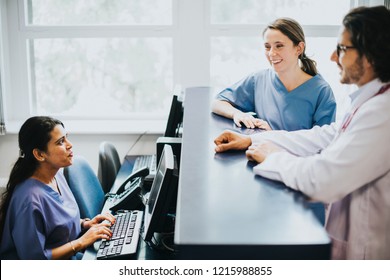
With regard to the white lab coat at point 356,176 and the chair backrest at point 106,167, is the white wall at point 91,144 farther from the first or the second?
the white lab coat at point 356,176

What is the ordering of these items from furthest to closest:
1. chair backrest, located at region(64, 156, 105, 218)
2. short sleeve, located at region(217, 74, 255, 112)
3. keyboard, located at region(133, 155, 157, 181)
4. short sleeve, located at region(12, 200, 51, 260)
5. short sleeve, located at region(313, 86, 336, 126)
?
keyboard, located at region(133, 155, 157, 181) → chair backrest, located at region(64, 156, 105, 218) → short sleeve, located at region(217, 74, 255, 112) → short sleeve, located at region(313, 86, 336, 126) → short sleeve, located at region(12, 200, 51, 260)

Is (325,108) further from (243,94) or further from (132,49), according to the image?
(132,49)

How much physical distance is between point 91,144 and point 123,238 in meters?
1.95

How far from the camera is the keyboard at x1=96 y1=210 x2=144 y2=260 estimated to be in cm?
147

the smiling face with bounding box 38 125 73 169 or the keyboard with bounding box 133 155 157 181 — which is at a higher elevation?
the smiling face with bounding box 38 125 73 169

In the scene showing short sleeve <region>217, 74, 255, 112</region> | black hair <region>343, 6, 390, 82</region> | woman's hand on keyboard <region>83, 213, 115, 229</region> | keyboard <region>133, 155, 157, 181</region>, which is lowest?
woman's hand on keyboard <region>83, 213, 115, 229</region>

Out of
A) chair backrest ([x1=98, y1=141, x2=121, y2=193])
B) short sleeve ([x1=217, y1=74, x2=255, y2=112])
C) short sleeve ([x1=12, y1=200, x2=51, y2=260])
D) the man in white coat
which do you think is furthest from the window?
the man in white coat

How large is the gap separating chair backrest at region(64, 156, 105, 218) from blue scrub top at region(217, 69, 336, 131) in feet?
2.57

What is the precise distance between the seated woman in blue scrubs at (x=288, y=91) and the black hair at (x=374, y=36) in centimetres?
81

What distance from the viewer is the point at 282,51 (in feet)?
6.14

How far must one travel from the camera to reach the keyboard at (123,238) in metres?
1.47

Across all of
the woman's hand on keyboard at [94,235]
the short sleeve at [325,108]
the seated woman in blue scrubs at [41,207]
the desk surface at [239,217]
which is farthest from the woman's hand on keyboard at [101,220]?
the short sleeve at [325,108]

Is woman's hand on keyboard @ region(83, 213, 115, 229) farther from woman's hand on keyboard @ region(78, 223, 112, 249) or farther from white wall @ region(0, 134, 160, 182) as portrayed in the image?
white wall @ region(0, 134, 160, 182)

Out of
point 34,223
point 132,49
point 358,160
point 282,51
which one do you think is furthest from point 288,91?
point 132,49
